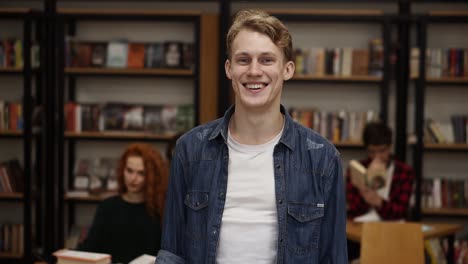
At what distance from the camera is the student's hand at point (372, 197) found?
4473mm

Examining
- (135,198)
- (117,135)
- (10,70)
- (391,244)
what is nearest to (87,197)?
(117,135)

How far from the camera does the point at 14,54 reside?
588 centimetres

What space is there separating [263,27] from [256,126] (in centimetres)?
27

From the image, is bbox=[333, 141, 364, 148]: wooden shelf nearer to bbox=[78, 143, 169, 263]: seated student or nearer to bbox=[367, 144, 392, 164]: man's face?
bbox=[367, 144, 392, 164]: man's face

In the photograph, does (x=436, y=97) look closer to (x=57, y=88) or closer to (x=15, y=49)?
(x=57, y=88)

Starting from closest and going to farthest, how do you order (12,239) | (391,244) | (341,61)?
(391,244)
(341,61)
(12,239)

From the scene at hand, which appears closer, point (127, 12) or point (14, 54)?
point (127, 12)

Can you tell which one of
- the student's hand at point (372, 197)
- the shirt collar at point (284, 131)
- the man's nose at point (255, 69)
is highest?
the man's nose at point (255, 69)

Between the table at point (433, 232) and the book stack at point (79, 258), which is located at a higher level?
the book stack at point (79, 258)

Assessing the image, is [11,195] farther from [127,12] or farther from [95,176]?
[127,12]

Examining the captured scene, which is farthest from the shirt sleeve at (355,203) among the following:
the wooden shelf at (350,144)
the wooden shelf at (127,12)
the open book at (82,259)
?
the wooden shelf at (127,12)

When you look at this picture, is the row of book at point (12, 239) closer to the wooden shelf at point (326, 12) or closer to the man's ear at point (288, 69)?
the wooden shelf at point (326, 12)

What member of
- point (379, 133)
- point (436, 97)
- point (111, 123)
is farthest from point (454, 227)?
point (111, 123)

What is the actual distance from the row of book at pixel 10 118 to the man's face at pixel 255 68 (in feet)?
14.7
